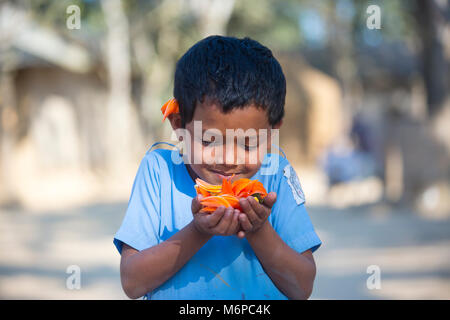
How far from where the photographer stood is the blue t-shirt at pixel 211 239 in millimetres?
1547

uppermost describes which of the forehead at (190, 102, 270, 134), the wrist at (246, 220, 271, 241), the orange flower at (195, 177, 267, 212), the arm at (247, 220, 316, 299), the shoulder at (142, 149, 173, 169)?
the forehead at (190, 102, 270, 134)

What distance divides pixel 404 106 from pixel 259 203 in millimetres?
27025

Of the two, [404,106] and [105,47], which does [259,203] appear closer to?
[105,47]

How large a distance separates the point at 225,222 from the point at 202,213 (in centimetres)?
7

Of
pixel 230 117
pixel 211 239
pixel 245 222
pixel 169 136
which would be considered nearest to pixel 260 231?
pixel 245 222

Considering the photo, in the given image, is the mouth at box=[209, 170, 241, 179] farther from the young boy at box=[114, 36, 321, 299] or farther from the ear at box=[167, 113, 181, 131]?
the ear at box=[167, 113, 181, 131]

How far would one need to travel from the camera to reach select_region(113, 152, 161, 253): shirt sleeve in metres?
1.56

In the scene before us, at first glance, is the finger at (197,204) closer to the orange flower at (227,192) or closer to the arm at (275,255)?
the orange flower at (227,192)

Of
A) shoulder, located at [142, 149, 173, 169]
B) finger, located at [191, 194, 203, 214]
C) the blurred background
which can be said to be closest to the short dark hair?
shoulder, located at [142, 149, 173, 169]

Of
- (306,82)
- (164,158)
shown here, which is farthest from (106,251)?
(306,82)

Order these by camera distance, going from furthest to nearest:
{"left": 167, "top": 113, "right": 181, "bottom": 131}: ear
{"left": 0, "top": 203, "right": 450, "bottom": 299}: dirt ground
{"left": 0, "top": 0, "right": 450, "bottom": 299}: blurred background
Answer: {"left": 0, "top": 0, "right": 450, "bottom": 299}: blurred background < {"left": 0, "top": 203, "right": 450, "bottom": 299}: dirt ground < {"left": 167, "top": 113, "right": 181, "bottom": 131}: ear

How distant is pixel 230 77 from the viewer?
1.50 metres

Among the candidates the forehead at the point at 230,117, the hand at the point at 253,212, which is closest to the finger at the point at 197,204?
the hand at the point at 253,212

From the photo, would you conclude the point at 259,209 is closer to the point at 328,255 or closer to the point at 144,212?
the point at 144,212
